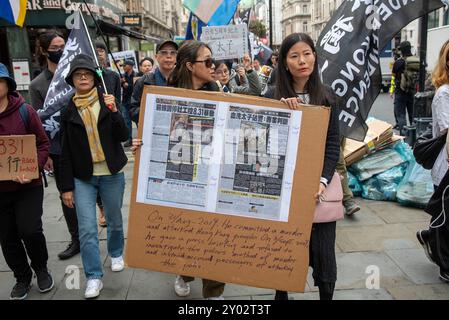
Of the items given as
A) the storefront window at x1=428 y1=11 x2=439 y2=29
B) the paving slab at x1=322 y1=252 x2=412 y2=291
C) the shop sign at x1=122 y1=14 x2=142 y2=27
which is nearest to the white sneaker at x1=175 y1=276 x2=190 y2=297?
the paving slab at x1=322 y1=252 x2=412 y2=291

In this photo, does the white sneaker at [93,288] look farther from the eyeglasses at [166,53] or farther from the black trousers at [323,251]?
the eyeglasses at [166,53]

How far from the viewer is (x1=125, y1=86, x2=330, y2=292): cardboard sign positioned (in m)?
2.48

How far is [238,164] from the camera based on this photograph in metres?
2.54

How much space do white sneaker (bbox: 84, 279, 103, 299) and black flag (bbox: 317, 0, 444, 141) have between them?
92.9 inches

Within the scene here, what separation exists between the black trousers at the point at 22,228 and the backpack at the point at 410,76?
8.19 meters

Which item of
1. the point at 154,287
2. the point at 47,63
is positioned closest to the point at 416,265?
the point at 154,287

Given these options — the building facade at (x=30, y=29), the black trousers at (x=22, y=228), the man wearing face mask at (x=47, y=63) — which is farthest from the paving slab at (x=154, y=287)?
the building facade at (x=30, y=29)

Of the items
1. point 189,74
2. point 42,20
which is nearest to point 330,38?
point 189,74

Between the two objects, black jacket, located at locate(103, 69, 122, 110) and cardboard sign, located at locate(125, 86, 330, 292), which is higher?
black jacket, located at locate(103, 69, 122, 110)

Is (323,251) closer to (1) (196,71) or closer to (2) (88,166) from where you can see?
(1) (196,71)

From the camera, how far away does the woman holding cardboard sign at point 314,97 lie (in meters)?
2.61

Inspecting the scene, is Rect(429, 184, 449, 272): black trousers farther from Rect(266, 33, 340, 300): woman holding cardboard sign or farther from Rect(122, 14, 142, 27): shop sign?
Rect(122, 14, 142, 27): shop sign

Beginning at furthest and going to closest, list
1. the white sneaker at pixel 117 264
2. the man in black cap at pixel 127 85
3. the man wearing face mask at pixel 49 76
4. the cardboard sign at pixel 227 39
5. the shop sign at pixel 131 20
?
the shop sign at pixel 131 20 → the man in black cap at pixel 127 85 → the cardboard sign at pixel 227 39 → the man wearing face mask at pixel 49 76 → the white sneaker at pixel 117 264

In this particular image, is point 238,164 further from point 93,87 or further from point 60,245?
point 60,245
